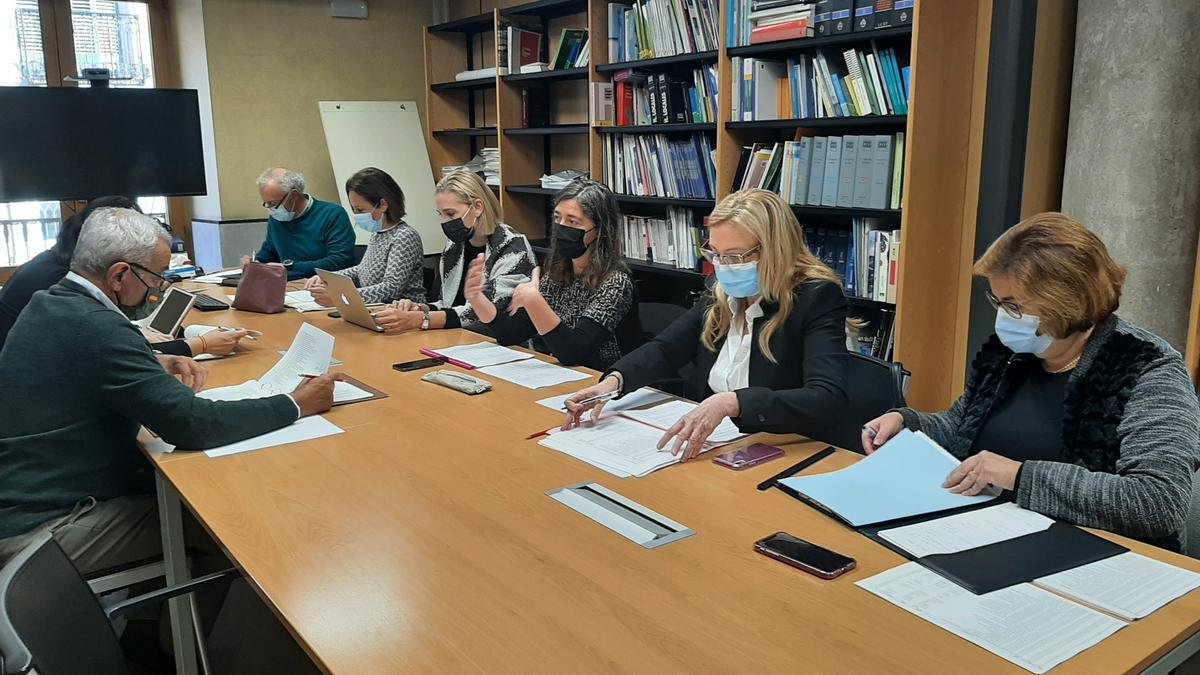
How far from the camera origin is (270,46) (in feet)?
18.9

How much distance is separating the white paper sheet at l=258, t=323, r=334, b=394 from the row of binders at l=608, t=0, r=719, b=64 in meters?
2.40

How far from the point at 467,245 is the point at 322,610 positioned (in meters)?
2.44

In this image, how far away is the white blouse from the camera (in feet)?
7.34

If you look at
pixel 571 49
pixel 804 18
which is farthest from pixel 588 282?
pixel 571 49

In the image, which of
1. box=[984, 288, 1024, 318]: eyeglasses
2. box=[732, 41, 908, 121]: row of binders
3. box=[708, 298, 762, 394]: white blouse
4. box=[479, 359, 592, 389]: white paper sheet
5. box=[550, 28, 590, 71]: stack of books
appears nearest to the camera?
box=[984, 288, 1024, 318]: eyeglasses

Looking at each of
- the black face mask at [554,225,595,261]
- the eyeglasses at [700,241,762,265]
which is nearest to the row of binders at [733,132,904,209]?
the black face mask at [554,225,595,261]

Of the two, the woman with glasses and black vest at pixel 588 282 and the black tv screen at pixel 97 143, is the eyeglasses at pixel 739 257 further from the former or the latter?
the black tv screen at pixel 97 143

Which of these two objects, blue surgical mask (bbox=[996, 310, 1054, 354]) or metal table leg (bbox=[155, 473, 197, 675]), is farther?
metal table leg (bbox=[155, 473, 197, 675])

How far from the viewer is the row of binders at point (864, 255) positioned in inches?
133

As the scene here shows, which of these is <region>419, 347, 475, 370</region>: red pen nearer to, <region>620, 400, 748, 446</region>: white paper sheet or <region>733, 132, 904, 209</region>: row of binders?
<region>620, 400, 748, 446</region>: white paper sheet

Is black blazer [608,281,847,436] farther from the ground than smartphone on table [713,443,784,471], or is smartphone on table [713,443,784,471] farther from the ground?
black blazer [608,281,847,436]

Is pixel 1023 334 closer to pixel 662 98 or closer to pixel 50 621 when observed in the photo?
pixel 50 621

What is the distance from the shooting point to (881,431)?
1866 millimetres

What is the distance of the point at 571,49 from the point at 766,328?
3.27m
